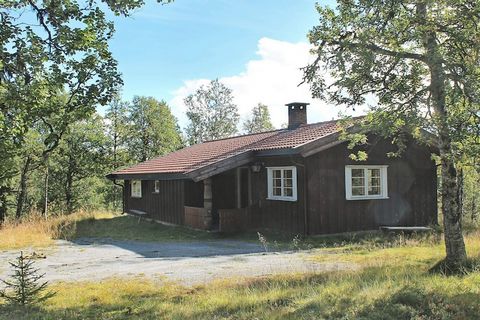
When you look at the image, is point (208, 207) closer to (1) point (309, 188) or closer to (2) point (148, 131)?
(1) point (309, 188)

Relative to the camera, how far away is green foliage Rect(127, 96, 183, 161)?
3919 centimetres

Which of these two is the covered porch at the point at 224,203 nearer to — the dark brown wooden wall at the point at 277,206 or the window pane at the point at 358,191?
the dark brown wooden wall at the point at 277,206

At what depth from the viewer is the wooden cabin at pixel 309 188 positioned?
46.2ft

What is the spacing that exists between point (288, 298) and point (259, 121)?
48934 mm

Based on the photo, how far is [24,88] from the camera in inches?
219

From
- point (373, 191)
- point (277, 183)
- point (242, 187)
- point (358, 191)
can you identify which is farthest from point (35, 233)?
point (373, 191)

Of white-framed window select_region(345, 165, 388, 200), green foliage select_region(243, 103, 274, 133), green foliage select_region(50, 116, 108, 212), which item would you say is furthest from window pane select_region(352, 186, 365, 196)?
green foliage select_region(243, 103, 274, 133)

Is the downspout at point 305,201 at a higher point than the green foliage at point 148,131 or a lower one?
lower

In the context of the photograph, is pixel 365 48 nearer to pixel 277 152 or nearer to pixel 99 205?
pixel 277 152

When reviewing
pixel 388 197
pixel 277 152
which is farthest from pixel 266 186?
pixel 388 197

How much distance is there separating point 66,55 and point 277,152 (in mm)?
9116

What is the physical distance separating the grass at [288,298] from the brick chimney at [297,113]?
38.5ft

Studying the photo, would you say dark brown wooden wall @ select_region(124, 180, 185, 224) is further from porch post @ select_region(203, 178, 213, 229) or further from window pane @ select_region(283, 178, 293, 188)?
window pane @ select_region(283, 178, 293, 188)

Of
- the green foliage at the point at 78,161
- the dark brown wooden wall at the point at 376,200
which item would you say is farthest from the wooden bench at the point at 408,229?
the green foliage at the point at 78,161
